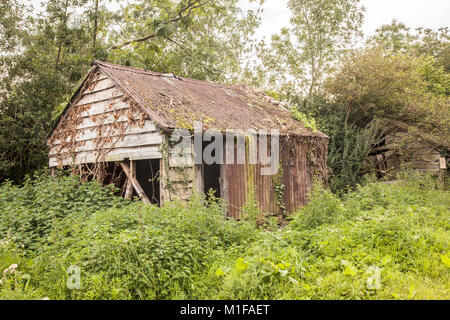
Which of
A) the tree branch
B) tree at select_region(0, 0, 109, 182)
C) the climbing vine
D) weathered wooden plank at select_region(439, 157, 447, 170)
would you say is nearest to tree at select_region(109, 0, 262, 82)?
the tree branch

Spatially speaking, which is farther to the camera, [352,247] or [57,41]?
[57,41]

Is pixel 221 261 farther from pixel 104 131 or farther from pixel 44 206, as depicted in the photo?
pixel 104 131

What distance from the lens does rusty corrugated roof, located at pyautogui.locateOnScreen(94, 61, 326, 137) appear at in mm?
7938

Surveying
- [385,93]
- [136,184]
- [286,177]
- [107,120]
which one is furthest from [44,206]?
[385,93]

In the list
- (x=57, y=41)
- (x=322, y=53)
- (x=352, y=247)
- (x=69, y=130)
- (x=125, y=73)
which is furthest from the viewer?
(x=322, y=53)

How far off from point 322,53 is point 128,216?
19.6 m

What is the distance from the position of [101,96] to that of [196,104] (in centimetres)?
266

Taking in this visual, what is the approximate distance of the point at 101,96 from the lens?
916 cm

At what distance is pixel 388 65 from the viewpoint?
15555 millimetres

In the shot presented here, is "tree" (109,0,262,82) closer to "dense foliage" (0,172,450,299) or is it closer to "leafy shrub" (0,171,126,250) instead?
"leafy shrub" (0,171,126,250)

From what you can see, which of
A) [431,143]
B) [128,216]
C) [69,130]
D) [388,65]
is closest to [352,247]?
[128,216]

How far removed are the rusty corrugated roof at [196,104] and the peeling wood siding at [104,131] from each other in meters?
0.33

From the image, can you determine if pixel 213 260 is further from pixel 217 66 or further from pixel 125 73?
pixel 217 66

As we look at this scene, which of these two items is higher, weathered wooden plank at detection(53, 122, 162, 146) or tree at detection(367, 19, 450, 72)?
tree at detection(367, 19, 450, 72)
